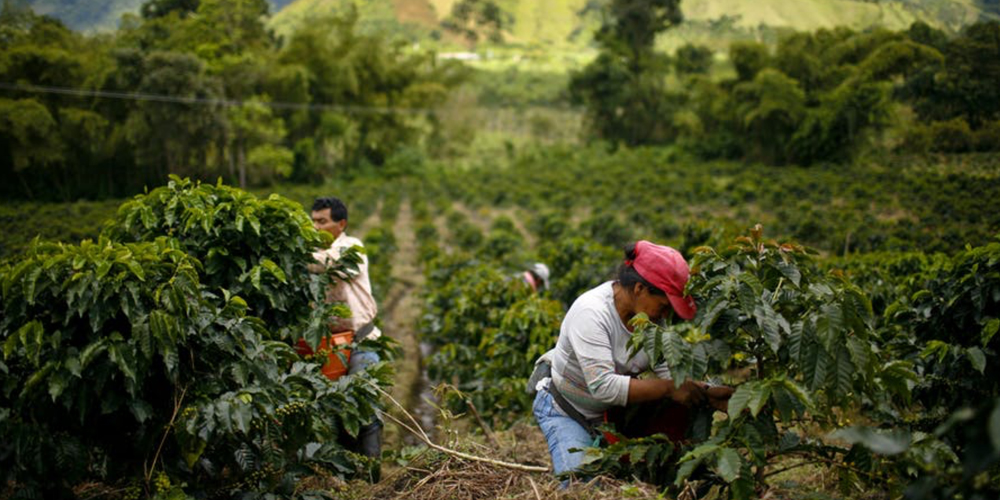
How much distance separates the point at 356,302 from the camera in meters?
4.75

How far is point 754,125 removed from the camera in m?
35.7

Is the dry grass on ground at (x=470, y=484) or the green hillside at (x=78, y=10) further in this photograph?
the green hillside at (x=78, y=10)

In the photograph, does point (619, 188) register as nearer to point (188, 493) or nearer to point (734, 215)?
point (734, 215)

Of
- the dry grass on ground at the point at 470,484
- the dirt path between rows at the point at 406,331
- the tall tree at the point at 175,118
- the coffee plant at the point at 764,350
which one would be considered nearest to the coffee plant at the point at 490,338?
the dirt path between rows at the point at 406,331

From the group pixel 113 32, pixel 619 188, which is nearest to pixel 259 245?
pixel 113 32

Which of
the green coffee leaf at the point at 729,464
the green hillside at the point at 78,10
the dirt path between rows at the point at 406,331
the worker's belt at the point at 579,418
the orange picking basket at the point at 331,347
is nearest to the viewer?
the green coffee leaf at the point at 729,464

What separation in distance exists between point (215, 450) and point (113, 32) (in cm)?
2357

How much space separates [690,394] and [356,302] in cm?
254

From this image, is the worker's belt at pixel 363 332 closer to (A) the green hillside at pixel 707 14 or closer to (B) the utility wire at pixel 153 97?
(A) the green hillside at pixel 707 14

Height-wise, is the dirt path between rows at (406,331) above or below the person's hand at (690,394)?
below

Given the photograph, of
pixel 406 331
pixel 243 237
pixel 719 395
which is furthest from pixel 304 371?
pixel 406 331

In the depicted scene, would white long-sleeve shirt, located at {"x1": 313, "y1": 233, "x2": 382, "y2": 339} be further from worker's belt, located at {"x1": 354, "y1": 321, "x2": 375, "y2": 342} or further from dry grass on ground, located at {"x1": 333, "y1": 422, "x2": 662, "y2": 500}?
dry grass on ground, located at {"x1": 333, "y1": 422, "x2": 662, "y2": 500}

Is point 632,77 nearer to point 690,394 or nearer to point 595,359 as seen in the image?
point 595,359

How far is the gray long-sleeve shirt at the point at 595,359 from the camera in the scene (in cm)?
292
